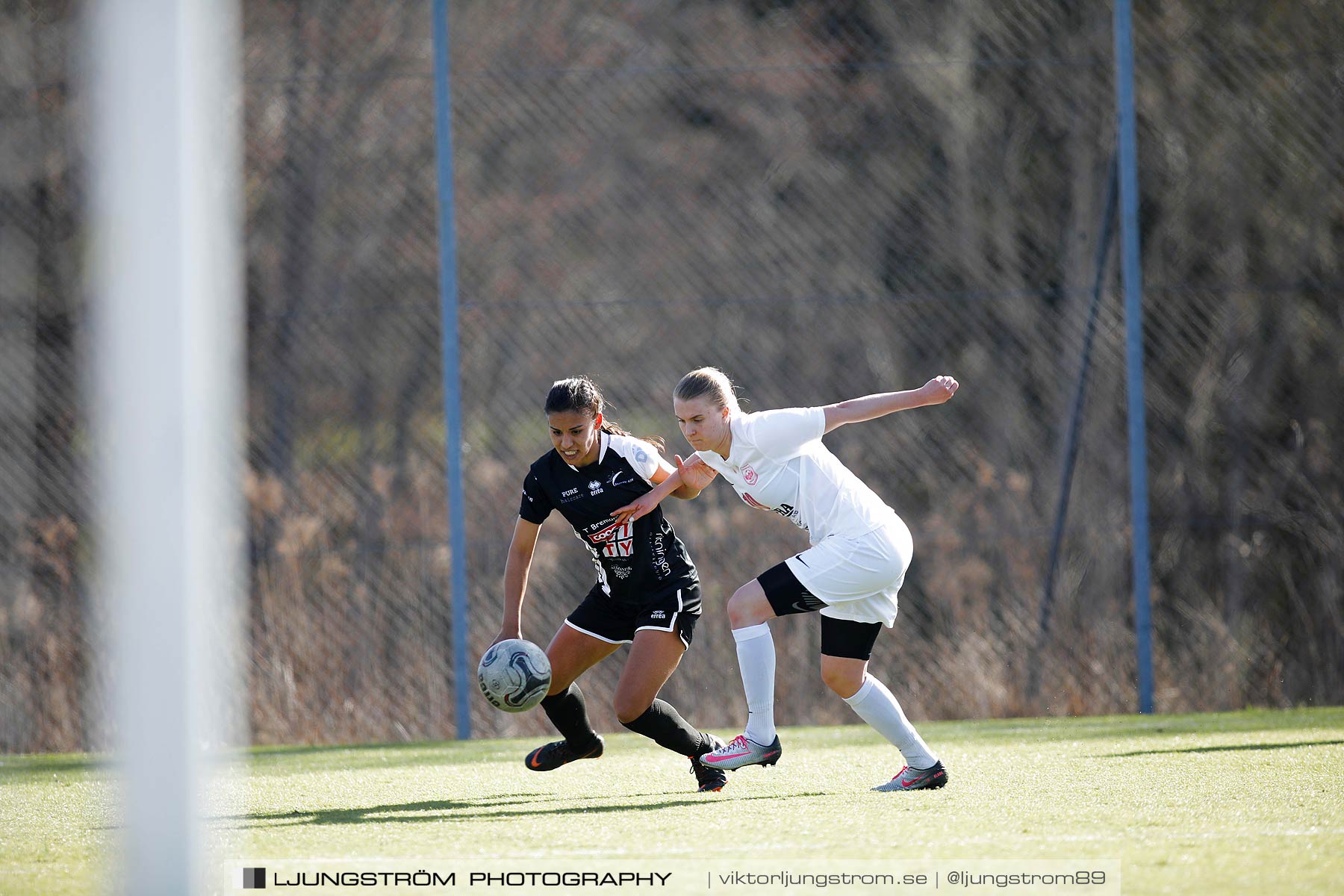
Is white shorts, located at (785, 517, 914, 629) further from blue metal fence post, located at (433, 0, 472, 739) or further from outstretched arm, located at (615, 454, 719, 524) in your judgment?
blue metal fence post, located at (433, 0, 472, 739)

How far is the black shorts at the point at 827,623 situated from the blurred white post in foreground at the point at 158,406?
2633 mm

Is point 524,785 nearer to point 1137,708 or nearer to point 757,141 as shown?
point 1137,708

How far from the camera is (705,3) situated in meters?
13.6

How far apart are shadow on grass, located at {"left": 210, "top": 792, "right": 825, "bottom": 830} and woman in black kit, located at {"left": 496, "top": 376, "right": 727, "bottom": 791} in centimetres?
40

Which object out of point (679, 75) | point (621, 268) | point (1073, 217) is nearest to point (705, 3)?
point (679, 75)

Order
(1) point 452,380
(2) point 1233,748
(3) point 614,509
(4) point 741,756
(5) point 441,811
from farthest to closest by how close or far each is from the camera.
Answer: (1) point 452,380
(2) point 1233,748
(3) point 614,509
(4) point 741,756
(5) point 441,811

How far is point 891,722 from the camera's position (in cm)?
455

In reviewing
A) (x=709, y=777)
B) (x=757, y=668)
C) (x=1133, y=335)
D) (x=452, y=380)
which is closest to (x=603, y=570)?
(x=757, y=668)

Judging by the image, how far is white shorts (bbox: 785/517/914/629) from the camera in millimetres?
4578

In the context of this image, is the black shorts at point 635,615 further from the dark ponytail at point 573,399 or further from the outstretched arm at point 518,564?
the dark ponytail at point 573,399

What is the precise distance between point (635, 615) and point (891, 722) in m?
0.97

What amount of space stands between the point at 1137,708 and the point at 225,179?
22.7 feet

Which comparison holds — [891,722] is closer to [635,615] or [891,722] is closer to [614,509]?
[635,615]

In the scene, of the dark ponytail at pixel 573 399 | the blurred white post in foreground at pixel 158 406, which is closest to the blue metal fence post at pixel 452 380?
the dark ponytail at pixel 573 399
